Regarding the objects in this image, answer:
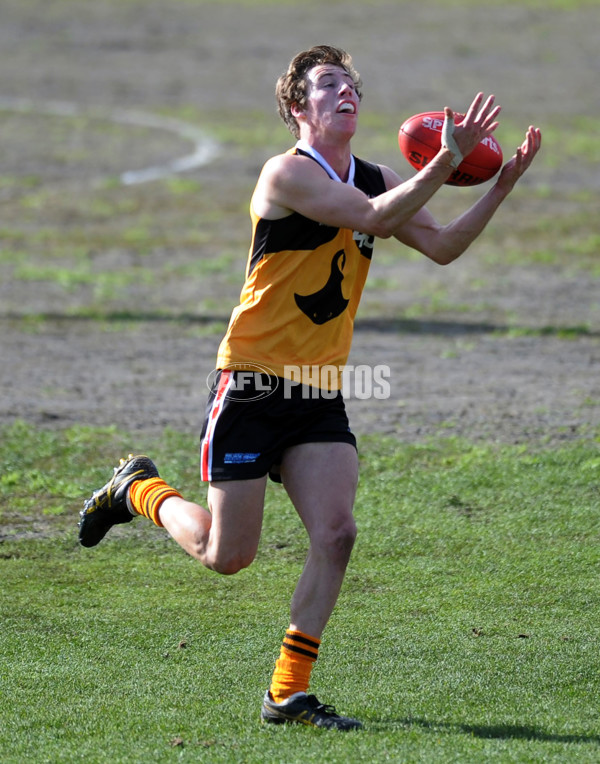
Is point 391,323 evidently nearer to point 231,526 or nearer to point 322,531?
point 231,526

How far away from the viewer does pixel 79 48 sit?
1519 inches

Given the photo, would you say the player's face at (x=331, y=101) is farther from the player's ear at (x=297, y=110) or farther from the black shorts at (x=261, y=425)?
the black shorts at (x=261, y=425)

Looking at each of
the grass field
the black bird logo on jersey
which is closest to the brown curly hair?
the black bird logo on jersey

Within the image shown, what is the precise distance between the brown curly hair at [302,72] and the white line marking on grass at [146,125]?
55.3ft

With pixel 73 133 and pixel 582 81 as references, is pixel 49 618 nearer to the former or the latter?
pixel 73 133

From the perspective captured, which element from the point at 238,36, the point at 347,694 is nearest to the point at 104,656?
the point at 347,694

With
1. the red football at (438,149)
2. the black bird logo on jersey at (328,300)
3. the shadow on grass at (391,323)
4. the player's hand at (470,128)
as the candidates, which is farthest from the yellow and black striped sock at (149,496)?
the shadow on grass at (391,323)

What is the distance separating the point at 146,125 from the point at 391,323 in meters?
17.1

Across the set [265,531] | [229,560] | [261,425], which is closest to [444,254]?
[261,425]

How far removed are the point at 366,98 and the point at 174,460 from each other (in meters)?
23.3

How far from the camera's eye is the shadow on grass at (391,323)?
12117 mm

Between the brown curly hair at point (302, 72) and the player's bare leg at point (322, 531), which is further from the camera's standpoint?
the brown curly hair at point (302, 72)

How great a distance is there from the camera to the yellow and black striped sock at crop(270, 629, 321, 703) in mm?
4730

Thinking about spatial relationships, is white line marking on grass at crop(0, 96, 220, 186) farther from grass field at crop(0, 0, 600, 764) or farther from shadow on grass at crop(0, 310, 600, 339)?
shadow on grass at crop(0, 310, 600, 339)
